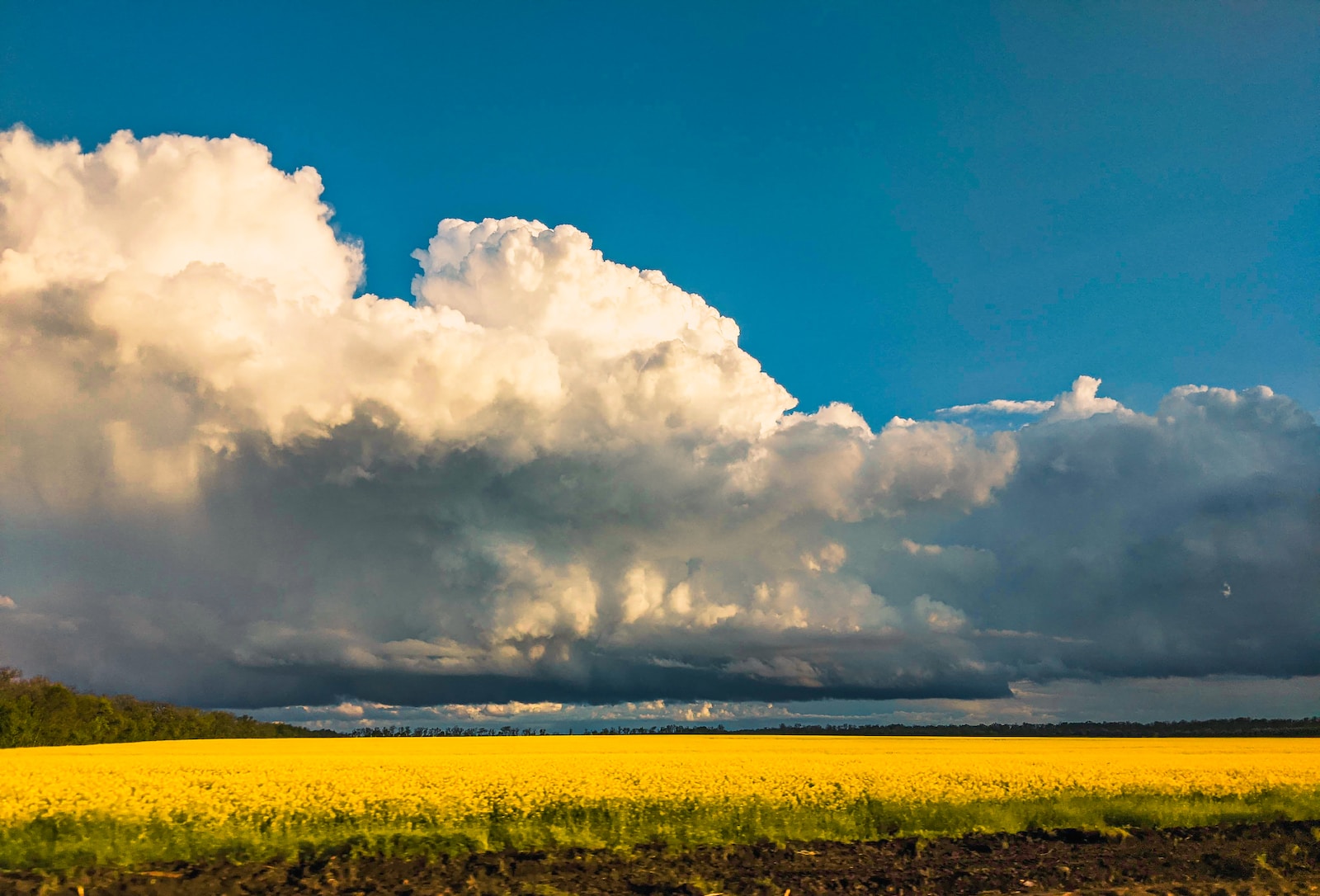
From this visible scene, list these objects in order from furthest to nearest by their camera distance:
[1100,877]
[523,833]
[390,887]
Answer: [523,833], [1100,877], [390,887]

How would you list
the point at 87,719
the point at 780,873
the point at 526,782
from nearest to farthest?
the point at 780,873 < the point at 526,782 < the point at 87,719

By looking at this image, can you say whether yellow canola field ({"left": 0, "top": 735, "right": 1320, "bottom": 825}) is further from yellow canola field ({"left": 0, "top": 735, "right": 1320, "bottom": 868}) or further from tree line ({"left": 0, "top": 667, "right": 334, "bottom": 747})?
tree line ({"left": 0, "top": 667, "right": 334, "bottom": 747})

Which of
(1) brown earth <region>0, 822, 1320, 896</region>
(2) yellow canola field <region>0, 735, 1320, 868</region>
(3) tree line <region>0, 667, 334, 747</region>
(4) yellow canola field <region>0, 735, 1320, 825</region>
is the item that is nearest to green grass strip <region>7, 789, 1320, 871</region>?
(2) yellow canola field <region>0, 735, 1320, 868</region>

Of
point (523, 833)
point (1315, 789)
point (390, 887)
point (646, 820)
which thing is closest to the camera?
point (390, 887)

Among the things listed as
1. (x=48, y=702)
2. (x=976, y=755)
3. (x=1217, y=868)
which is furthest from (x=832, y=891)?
(x=48, y=702)

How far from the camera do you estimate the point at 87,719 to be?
111 metres

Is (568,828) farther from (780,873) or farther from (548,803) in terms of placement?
(780,873)

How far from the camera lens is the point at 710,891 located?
17062 mm

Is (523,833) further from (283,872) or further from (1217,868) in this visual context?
(1217,868)

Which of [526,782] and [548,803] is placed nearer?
[548,803]

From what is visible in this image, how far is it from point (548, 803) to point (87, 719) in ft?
382

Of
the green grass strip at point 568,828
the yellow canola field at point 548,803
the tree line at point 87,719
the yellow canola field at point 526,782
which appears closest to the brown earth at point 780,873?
the green grass strip at point 568,828

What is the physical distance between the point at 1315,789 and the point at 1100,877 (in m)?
22.0

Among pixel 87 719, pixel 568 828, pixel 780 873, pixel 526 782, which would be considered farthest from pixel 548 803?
pixel 87 719
